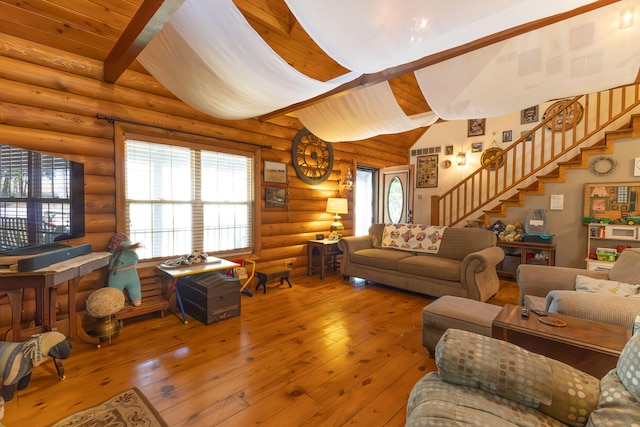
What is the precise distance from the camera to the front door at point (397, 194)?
21.4 ft

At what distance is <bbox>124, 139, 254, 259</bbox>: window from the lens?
10.1ft

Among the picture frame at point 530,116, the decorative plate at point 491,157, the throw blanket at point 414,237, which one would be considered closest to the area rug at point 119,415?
the throw blanket at point 414,237

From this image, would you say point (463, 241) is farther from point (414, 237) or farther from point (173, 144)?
point (173, 144)

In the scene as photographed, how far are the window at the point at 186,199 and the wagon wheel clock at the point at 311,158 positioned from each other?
856 mm

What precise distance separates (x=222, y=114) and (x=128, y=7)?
1.15m

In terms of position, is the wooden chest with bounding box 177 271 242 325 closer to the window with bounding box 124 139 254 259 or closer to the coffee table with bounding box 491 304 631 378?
the window with bounding box 124 139 254 259

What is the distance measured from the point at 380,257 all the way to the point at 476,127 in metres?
4.25

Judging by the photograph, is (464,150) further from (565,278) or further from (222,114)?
(222,114)

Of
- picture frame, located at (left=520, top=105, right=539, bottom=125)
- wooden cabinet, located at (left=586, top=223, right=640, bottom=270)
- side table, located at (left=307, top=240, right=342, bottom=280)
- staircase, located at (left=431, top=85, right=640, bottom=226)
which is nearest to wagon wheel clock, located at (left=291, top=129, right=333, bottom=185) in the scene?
side table, located at (left=307, top=240, right=342, bottom=280)

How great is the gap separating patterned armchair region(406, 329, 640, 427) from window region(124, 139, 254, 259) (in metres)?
3.05

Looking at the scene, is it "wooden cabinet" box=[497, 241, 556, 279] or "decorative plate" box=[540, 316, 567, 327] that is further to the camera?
"wooden cabinet" box=[497, 241, 556, 279]

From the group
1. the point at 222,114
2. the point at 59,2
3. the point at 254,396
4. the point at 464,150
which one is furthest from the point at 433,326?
the point at 464,150

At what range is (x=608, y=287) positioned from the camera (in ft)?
6.21

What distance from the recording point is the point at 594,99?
5.04m
